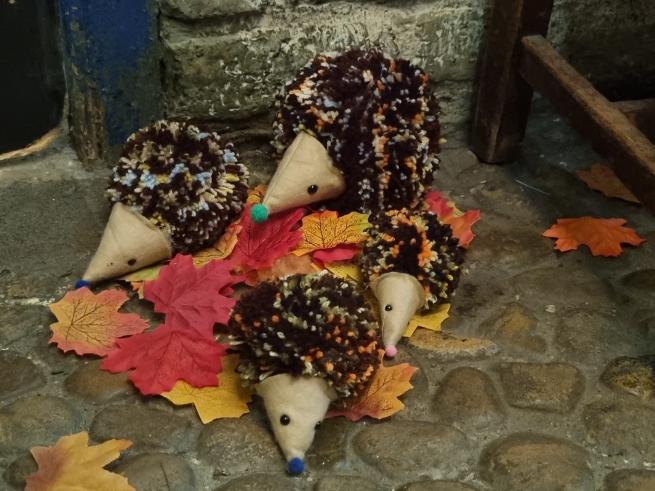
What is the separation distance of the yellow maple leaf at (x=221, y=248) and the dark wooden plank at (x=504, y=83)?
58 cm

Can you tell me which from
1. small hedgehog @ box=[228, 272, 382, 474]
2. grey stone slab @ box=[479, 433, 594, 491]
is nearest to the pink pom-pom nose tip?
small hedgehog @ box=[228, 272, 382, 474]

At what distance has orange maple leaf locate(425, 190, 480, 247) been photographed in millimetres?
1658

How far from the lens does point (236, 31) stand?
5.53 ft

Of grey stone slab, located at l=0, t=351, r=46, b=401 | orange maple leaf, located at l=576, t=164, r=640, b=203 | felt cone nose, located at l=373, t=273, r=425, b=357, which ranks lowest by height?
orange maple leaf, located at l=576, t=164, r=640, b=203

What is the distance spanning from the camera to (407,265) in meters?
1.45

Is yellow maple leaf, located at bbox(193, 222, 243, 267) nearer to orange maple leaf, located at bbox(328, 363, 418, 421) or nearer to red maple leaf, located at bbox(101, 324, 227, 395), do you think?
red maple leaf, located at bbox(101, 324, 227, 395)

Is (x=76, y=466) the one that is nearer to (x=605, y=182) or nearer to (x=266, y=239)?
(x=266, y=239)

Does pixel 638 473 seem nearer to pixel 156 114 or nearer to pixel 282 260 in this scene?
pixel 282 260

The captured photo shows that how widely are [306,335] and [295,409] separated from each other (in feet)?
0.32

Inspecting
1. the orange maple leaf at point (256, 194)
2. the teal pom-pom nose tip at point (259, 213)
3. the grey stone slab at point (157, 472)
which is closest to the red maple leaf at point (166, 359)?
the grey stone slab at point (157, 472)

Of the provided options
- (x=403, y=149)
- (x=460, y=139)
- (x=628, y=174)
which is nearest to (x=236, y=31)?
(x=403, y=149)

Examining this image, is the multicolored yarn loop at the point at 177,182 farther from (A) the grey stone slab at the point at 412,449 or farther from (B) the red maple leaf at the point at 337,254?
(A) the grey stone slab at the point at 412,449

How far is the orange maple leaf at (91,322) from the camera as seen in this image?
4.60 ft

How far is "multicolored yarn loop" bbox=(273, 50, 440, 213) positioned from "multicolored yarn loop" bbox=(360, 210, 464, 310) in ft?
0.36
